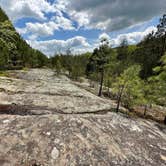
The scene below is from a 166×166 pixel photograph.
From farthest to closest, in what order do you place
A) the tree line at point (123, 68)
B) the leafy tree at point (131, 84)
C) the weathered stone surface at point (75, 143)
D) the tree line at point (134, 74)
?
the leafy tree at point (131, 84)
the tree line at point (134, 74)
the tree line at point (123, 68)
the weathered stone surface at point (75, 143)

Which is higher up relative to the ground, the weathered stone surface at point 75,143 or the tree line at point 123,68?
A: the tree line at point 123,68

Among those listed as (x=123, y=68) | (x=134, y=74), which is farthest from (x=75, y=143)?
(x=123, y=68)

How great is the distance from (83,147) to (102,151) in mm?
692

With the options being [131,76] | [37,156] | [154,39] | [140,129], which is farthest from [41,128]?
[154,39]

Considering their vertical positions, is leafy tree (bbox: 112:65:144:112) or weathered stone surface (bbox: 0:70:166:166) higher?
leafy tree (bbox: 112:65:144:112)

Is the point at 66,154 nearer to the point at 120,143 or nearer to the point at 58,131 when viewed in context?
the point at 58,131

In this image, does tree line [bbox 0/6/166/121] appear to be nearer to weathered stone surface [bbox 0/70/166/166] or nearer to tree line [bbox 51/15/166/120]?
tree line [bbox 51/15/166/120]

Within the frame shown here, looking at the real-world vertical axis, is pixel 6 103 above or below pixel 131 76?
below

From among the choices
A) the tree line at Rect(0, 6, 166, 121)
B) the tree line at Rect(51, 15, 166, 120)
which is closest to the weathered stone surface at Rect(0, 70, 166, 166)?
the tree line at Rect(0, 6, 166, 121)

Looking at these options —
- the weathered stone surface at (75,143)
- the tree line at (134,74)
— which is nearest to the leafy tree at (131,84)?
the tree line at (134,74)

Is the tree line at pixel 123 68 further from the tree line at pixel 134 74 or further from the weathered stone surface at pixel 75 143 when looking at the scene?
the weathered stone surface at pixel 75 143

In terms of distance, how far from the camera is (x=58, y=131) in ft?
22.2

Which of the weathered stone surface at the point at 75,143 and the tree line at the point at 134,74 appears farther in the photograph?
the tree line at the point at 134,74

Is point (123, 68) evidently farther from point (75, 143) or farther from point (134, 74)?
point (75, 143)
